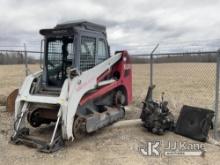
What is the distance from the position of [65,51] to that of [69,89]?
146 centimetres

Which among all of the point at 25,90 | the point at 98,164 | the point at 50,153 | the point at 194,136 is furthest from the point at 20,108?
the point at 194,136

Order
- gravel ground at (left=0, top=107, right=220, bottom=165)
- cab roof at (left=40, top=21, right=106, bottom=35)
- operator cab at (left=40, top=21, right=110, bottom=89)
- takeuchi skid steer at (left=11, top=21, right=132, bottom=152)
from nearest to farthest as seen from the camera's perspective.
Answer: gravel ground at (left=0, top=107, right=220, bottom=165)
takeuchi skid steer at (left=11, top=21, right=132, bottom=152)
cab roof at (left=40, top=21, right=106, bottom=35)
operator cab at (left=40, top=21, right=110, bottom=89)

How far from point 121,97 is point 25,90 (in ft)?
8.41

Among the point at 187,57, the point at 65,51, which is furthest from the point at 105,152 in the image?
the point at 187,57

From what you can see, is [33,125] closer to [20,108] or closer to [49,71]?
[20,108]

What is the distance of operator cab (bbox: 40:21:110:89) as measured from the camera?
592 cm

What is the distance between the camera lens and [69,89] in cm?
516

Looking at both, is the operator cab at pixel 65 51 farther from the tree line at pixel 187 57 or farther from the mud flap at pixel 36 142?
the tree line at pixel 187 57

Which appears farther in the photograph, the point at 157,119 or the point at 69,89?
the point at 157,119

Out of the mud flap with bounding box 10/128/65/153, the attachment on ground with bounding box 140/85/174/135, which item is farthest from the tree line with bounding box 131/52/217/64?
the mud flap with bounding box 10/128/65/153

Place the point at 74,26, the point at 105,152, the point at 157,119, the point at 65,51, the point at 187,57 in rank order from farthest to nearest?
the point at 187,57
the point at 65,51
the point at 157,119
the point at 74,26
the point at 105,152

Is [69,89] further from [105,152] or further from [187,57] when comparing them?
[187,57]

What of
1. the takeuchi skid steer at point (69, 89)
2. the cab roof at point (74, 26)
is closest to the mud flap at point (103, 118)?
the takeuchi skid steer at point (69, 89)

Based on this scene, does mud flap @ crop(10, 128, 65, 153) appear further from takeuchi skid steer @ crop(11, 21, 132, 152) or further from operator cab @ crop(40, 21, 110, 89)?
operator cab @ crop(40, 21, 110, 89)
